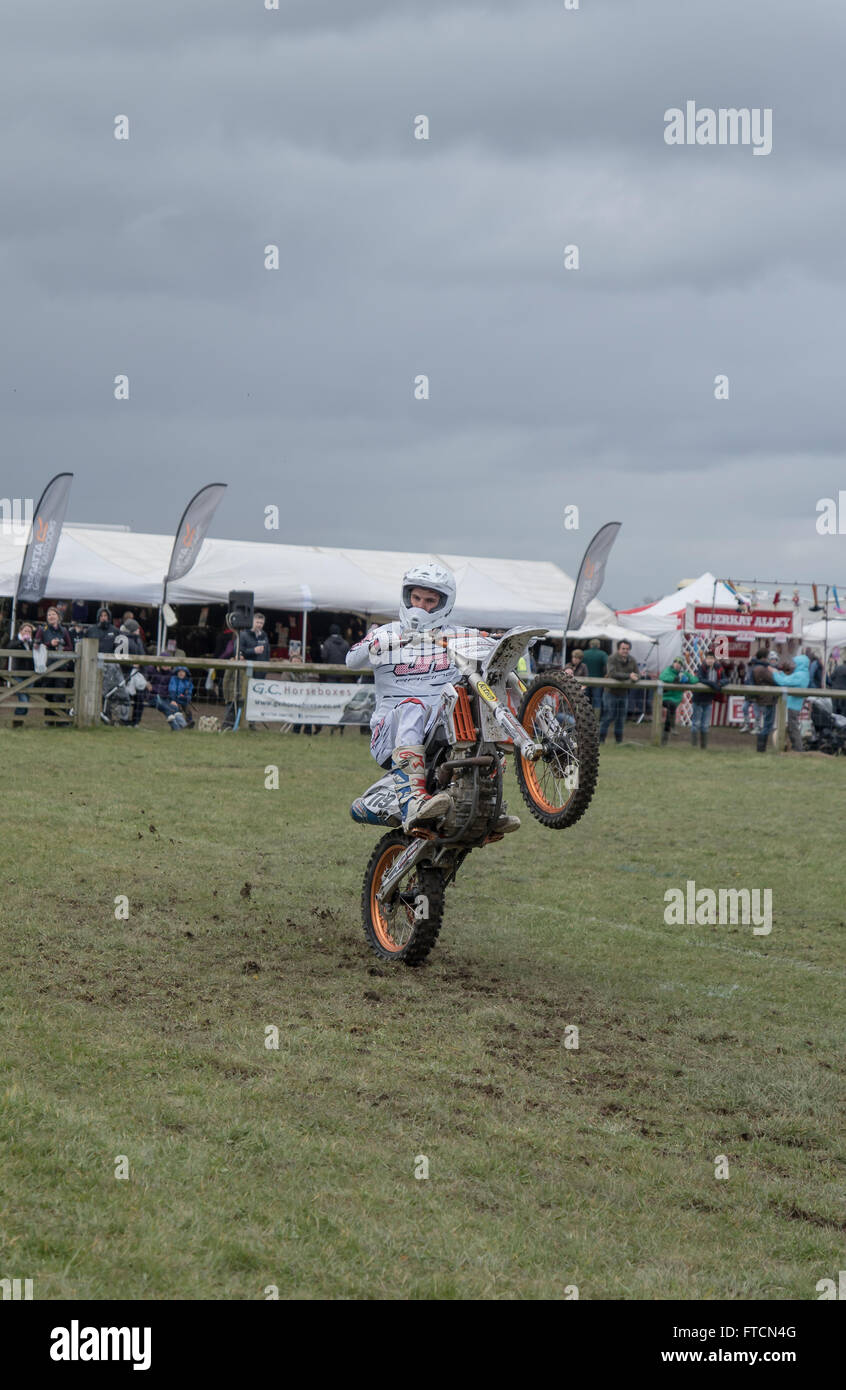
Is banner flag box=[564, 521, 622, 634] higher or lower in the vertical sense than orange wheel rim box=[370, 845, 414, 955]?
higher

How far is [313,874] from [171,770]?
650 centimetres

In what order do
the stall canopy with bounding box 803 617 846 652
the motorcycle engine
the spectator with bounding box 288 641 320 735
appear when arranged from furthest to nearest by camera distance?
the stall canopy with bounding box 803 617 846 652 → the spectator with bounding box 288 641 320 735 → the motorcycle engine

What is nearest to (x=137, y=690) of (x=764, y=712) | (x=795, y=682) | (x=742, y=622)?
(x=764, y=712)

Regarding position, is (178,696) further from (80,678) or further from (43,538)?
(43,538)

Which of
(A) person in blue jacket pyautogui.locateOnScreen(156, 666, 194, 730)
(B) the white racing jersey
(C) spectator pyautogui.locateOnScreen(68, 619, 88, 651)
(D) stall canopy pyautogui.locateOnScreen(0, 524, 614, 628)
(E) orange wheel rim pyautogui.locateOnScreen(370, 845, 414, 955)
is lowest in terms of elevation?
(E) orange wheel rim pyautogui.locateOnScreen(370, 845, 414, 955)

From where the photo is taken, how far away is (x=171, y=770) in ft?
58.4

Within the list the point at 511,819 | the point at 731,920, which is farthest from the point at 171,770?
the point at 511,819

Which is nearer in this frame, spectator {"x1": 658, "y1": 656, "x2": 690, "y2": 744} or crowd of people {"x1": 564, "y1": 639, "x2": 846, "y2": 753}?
crowd of people {"x1": 564, "y1": 639, "x2": 846, "y2": 753}

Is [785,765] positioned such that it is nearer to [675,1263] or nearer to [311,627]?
[311,627]

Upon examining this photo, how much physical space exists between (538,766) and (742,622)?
25.3 meters

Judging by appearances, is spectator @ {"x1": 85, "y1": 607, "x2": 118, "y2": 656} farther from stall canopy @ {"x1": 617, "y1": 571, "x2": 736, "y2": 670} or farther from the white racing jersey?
the white racing jersey

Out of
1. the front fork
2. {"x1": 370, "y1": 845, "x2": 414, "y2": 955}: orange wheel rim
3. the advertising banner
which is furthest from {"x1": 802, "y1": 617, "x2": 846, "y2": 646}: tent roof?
the front fork

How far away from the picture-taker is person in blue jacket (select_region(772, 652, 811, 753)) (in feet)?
81.8

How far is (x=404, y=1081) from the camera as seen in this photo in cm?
618
